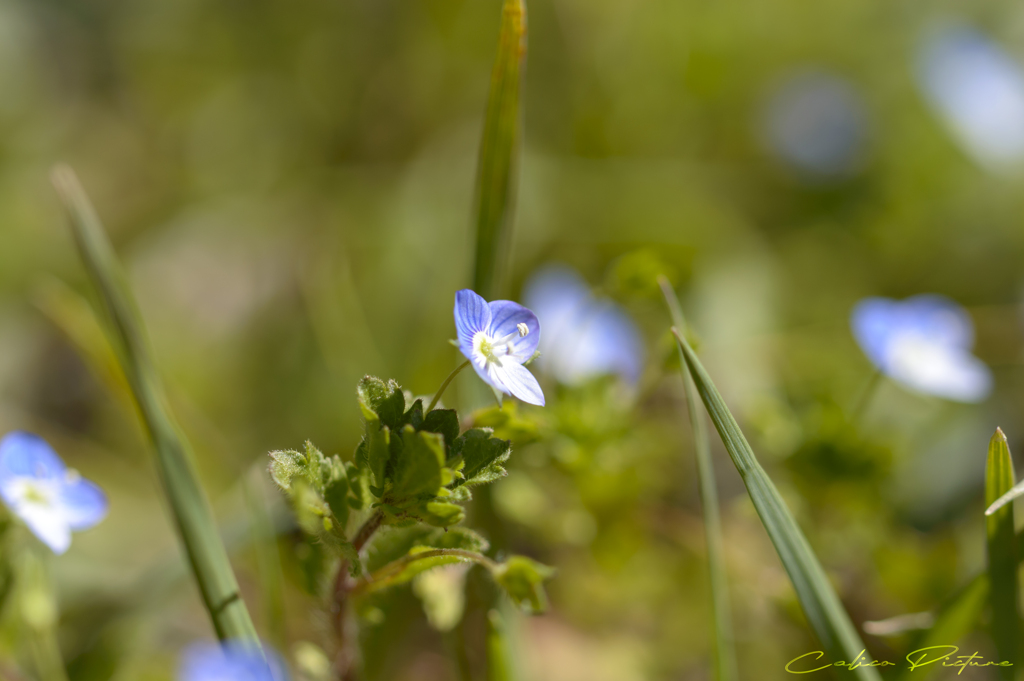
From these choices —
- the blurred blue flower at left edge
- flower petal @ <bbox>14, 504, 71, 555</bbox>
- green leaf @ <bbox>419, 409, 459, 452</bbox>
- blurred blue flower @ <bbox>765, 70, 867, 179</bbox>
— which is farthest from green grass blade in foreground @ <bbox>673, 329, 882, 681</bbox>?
blurred blue flower @ <bbox>765, 70, 867, 179</bbox>

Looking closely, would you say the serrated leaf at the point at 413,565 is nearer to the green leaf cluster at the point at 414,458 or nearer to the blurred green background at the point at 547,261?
the green leaf cluster at the point at 414,458

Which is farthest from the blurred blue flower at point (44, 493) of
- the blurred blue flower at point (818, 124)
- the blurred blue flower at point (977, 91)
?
the blurred blue flower at point (977, 91)

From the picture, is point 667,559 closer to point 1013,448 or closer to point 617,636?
point 617,636

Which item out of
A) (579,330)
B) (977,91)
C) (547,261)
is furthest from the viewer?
(977,91)

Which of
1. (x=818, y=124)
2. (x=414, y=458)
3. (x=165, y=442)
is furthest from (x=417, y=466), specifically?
(x=818, y=124)

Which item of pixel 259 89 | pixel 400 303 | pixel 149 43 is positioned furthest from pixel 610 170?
pixel 149 43

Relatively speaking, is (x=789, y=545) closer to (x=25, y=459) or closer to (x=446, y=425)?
(x=446, y=425)
